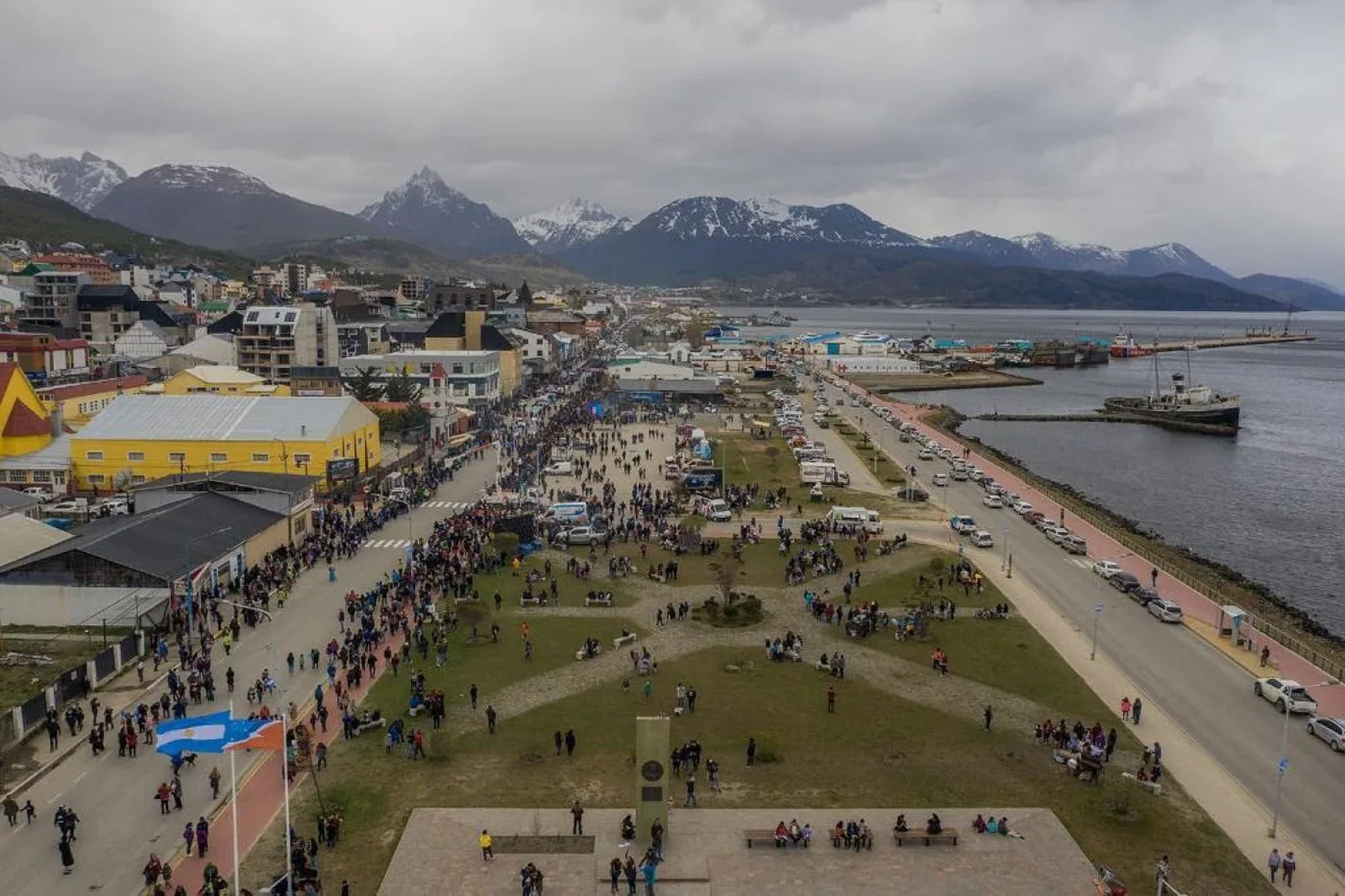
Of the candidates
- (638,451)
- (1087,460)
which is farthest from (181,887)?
(1087,460)

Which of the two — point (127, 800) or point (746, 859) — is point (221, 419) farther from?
point (746, 859)

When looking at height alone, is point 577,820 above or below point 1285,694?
below

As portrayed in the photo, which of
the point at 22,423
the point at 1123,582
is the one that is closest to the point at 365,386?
the point at 22,423

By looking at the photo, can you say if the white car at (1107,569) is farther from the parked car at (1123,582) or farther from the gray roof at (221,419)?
the gray roof at (221,419)

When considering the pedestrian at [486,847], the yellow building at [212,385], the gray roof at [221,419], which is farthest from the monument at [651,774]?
the yellow building at [212,385]

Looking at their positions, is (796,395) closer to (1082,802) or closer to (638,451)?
(638,451)

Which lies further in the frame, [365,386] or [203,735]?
[365,386]
